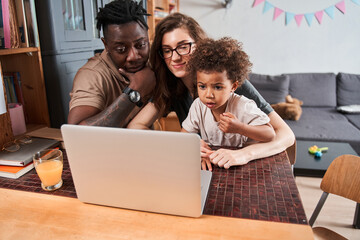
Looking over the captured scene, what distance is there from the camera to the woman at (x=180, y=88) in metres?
1.12

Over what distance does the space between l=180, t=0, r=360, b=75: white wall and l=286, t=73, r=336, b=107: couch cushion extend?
0.22 meters

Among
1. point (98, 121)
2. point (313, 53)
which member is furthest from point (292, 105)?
point (98, 121)

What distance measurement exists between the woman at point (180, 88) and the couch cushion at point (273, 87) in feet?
6.92

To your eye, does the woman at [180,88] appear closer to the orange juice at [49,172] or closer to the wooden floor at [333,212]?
the orange juice at [49,172]

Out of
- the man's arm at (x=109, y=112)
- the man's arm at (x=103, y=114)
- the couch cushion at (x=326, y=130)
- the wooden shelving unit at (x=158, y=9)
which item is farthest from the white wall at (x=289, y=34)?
the man's arm at (x=103, y=114)

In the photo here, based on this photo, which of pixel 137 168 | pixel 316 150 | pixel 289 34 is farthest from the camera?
pixel 289 34

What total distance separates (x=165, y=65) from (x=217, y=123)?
0.41 m

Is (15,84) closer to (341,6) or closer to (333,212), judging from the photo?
(333,212)

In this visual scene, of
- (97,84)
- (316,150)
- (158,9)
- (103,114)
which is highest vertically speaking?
(158,9)

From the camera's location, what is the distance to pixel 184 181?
0.73m

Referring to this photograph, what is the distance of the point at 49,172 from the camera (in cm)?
92

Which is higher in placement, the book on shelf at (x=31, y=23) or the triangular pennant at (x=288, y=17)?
the triangular pennant at (x=288, y=17)

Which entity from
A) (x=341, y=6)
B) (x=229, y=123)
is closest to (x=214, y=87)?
(x=229, y=123)

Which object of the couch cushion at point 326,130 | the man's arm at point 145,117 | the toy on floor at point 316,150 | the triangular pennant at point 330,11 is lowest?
the toy on floor at point 316,150
